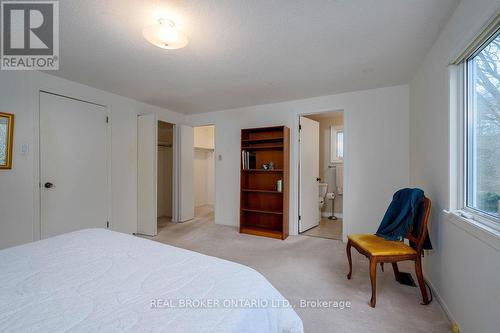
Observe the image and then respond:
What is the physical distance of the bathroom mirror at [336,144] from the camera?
192 inches

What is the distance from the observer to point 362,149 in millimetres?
3207

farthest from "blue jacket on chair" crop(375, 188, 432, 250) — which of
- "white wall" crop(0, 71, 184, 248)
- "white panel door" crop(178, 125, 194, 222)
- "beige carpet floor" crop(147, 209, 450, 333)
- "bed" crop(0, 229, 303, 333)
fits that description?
"white wall" crop(0, 71, 184, 248)

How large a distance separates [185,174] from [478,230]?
4.25 meters

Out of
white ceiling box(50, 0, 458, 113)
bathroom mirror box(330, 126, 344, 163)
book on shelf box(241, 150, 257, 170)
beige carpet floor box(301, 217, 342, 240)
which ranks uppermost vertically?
white ceiling box(50, 0, 458, 113)

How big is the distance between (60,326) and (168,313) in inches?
12.4

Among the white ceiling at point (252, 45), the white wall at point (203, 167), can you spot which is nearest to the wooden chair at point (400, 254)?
the white ceiling at point (252, 45)

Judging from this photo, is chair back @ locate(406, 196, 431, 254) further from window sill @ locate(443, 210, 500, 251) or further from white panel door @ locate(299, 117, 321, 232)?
white panel door @ locate(299, 117, 321, 232)

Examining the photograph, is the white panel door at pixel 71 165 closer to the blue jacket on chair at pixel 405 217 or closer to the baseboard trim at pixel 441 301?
the blue jacket on chair at pixel 405 217

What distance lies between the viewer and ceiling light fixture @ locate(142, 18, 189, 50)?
1559 millimetres

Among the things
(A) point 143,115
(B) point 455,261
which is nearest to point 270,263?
(B) point 455,261

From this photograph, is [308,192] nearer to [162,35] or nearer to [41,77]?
[162,35]

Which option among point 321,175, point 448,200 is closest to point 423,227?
point 448,200

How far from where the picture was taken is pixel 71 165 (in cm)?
291

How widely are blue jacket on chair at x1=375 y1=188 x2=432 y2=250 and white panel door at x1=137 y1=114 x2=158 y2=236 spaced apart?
3.28m
